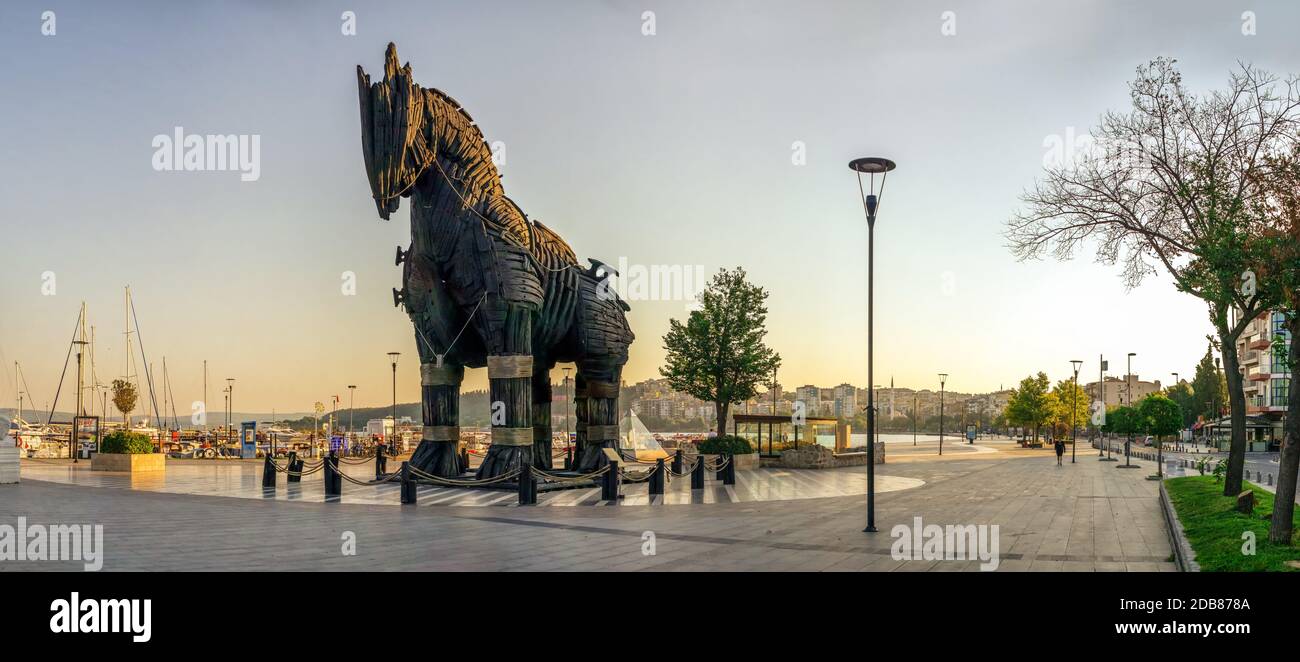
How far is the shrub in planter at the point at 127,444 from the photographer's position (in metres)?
29.5

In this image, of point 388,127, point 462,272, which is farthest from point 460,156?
point 462,272

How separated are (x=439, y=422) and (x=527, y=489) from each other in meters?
5.22

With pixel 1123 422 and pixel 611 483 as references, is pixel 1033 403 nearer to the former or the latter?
pixel 1123 422

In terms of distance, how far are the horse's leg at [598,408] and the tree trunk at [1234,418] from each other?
51.8 feet

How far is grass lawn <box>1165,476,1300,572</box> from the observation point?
10.9m

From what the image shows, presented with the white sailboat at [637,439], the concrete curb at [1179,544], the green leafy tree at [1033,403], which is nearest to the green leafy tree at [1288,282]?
the concrete curb at [1179,544]

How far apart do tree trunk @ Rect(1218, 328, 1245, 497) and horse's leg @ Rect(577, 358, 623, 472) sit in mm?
15783

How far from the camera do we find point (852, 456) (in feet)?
132

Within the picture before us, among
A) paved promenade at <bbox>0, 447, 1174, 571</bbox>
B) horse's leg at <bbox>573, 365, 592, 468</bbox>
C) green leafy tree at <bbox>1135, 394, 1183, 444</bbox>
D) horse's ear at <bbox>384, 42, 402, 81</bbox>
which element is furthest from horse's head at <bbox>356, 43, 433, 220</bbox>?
green leafy tree at <bbox>1135, 394, 1183, 444</bbox>

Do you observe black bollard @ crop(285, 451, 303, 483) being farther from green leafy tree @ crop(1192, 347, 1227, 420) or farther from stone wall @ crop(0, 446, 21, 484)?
green leafy tree @ crop(1192, 347, 1227, 420)
